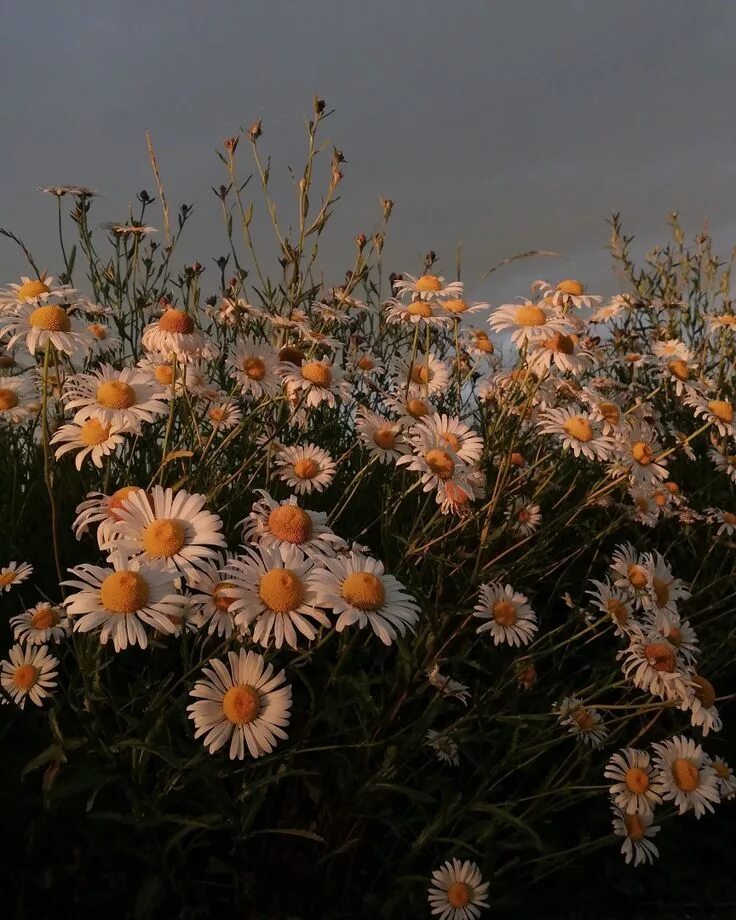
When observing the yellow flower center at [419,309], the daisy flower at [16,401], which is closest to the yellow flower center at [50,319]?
the daisy flower at [16,401]

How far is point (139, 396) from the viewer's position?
222cm

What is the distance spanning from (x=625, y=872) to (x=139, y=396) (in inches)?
84.1

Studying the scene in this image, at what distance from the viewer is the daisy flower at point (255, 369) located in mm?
2721

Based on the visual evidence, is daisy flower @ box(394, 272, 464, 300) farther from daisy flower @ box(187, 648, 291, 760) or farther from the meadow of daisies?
daisy flower @ box(187, 648, 291, 760)

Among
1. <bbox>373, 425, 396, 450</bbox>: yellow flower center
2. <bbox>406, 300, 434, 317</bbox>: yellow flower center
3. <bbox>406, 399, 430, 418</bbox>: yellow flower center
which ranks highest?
<bbox>406, 300, 434, 317</bbox>: yellow flower center

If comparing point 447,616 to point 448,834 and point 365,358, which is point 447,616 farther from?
point 365,358

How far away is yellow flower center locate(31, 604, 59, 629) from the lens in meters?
2.29

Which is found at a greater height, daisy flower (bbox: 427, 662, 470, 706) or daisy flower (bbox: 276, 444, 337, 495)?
daisy flower (bbox: 276, 444, 337, 495)

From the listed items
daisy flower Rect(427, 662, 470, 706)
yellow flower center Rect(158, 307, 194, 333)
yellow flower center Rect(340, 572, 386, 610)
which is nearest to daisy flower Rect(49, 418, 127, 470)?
yellow flower center Rect(158, 307, 194, 333)

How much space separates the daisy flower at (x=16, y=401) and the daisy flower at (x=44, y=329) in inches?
38.9

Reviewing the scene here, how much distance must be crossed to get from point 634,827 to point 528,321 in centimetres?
147

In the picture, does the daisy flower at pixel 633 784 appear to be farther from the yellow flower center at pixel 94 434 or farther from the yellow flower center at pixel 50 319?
the yellow flower center at pixel 50 319

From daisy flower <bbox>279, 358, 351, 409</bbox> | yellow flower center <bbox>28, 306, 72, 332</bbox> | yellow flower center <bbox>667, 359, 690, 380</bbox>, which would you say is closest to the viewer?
yellow flower center <bbox>28, 306, 72, 332</bbox>

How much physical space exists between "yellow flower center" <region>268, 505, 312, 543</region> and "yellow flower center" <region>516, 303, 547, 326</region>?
1.09 metres
